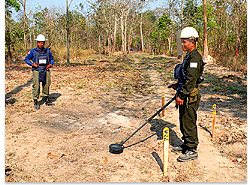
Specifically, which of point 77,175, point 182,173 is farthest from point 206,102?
point 77,175

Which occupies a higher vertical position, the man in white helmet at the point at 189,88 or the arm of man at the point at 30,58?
the arm of man at the point at 30,58

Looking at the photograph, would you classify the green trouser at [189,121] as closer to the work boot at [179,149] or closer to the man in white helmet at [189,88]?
the man in white helmet at [189,88]

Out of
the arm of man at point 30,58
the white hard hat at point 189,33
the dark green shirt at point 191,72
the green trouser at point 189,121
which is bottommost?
the green trouser at point 189,121

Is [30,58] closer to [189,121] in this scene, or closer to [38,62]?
[38,62]

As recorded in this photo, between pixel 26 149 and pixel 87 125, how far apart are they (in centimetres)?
175

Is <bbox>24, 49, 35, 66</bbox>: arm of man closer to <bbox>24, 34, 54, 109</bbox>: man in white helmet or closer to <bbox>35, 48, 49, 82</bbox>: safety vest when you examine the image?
<bbox>24, 34, 54, 109</bbox>: man in white helmet

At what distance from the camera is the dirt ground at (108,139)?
3.62 meters

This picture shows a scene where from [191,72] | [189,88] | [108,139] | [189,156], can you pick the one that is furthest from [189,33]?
[108,139]

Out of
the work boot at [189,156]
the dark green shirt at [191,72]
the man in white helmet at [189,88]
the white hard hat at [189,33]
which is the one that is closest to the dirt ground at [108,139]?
the work boot at [189,156]

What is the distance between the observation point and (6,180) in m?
3.33

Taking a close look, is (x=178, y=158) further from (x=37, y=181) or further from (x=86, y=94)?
(x=86, y=94)

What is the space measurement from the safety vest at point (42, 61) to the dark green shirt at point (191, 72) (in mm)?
4393

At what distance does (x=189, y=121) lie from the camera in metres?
3.99
